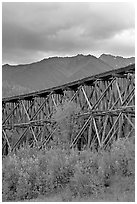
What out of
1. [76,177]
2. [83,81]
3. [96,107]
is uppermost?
[83,81]

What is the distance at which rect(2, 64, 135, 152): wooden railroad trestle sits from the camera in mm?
23141

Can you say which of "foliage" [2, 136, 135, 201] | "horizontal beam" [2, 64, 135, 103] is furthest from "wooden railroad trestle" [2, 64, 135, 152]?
"foliage" [2, 136, 135, 201]

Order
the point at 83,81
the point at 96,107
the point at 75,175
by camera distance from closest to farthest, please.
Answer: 1. the point at 75,175
2. the point at 96,107
3. the point at 83,81

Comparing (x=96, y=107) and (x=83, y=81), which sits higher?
(x=83, y=81)

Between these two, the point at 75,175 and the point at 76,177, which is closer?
the point at 76,177

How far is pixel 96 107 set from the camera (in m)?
25.3

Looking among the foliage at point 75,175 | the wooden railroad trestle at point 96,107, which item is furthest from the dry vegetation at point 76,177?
the wooden railroad trestle at point 96,107

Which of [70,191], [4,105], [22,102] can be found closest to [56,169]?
[70,191]

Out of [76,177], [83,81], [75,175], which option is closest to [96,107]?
[83,81]

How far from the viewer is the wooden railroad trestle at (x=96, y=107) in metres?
23.1

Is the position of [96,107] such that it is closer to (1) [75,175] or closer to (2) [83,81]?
(2) [83,81]

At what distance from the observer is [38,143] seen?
30641 millimetres

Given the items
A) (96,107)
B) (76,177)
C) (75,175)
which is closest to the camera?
(76,177)

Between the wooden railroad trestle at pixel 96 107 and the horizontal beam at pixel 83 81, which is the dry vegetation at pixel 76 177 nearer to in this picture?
the wooden railroad trestle at pixel 96 107
